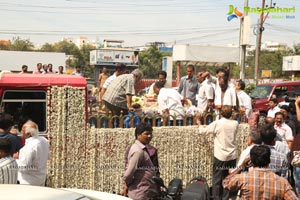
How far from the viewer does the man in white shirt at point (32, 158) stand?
218 inches

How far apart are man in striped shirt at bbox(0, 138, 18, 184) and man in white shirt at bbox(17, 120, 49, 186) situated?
0.45 meters

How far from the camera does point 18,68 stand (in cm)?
2953

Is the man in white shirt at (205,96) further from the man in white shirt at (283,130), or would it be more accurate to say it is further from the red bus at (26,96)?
the red bus at (26,96)

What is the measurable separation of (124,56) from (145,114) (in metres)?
46.8

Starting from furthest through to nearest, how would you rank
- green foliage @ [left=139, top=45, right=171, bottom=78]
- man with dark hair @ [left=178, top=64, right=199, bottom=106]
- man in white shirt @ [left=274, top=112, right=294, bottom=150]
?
green foliage @ [left=139, top=45, right=171, bottom=78] → man with dark hair @ [left=178, top=64, right=199, bottom=106] → man in white shirt @ [left=274, top=112, right=294, bottom=150]

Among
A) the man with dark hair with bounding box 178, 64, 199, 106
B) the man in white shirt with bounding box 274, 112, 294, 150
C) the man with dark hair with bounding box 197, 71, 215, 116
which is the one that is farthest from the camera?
the man with dark hair with bounding box 178, 64, 199, 106

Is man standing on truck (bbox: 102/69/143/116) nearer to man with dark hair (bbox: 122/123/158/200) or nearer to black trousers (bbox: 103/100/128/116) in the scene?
black trousers (bbox: 103/100/128/116)

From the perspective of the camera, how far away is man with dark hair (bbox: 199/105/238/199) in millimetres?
6984

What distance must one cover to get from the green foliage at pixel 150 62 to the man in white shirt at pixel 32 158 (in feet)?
203

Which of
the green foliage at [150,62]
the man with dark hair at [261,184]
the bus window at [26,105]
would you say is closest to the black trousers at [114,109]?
the bus window at [26,105]

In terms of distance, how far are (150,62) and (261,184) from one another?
65.4m

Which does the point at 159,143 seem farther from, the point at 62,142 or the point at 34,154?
the point at 34,154

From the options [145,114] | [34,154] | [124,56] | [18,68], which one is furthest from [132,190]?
[124,56]

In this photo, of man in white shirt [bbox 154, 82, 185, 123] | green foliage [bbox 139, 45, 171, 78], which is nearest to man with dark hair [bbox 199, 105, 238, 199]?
man in white shirt [bbox 154, 82, 185, 123]
